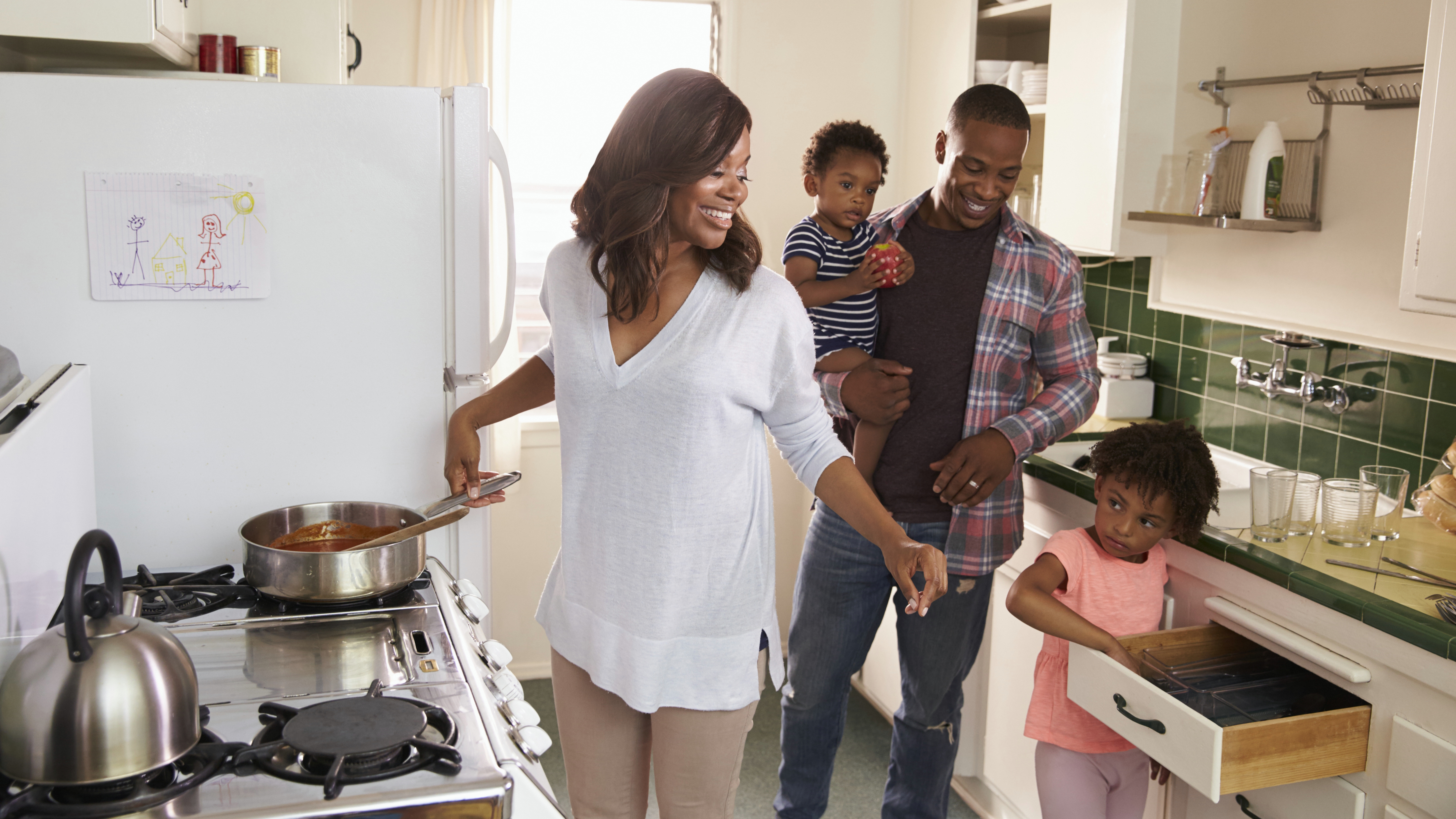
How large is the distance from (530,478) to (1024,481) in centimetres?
162

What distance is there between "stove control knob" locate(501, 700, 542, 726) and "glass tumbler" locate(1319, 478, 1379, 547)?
138cm

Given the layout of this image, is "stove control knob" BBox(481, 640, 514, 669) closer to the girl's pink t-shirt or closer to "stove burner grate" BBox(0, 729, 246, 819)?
"stove burner grate" BBox(0, 729, 246, 819)

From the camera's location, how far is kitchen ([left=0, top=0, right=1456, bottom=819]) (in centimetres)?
166

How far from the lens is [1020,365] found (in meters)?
2.10

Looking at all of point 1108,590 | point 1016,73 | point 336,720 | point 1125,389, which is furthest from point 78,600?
point 1016,73

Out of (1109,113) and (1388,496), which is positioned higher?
(1109,113)

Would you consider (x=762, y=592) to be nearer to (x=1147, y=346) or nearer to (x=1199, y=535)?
(x=1199, y=535)

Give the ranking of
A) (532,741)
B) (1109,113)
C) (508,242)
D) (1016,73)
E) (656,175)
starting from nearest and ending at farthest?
(532,741), (656,175), (508,242), (1109,113), (1016,73)

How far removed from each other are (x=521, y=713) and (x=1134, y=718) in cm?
95

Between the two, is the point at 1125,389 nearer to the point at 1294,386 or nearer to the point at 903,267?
the point at 1294,386

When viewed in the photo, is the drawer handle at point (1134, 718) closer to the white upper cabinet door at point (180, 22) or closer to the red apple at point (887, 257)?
the red apple at point (887, 257)

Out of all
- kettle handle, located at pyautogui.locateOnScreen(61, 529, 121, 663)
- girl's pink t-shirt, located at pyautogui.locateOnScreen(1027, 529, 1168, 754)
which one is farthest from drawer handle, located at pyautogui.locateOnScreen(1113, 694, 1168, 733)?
kettle handle, located at pyautogui.locateOnScreen(61, 529, 121, 663)

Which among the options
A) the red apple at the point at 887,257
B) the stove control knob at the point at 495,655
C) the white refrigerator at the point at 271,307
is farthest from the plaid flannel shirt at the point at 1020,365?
the stove control knob at the point at 495,655

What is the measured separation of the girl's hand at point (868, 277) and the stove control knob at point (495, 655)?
0.93 meters
